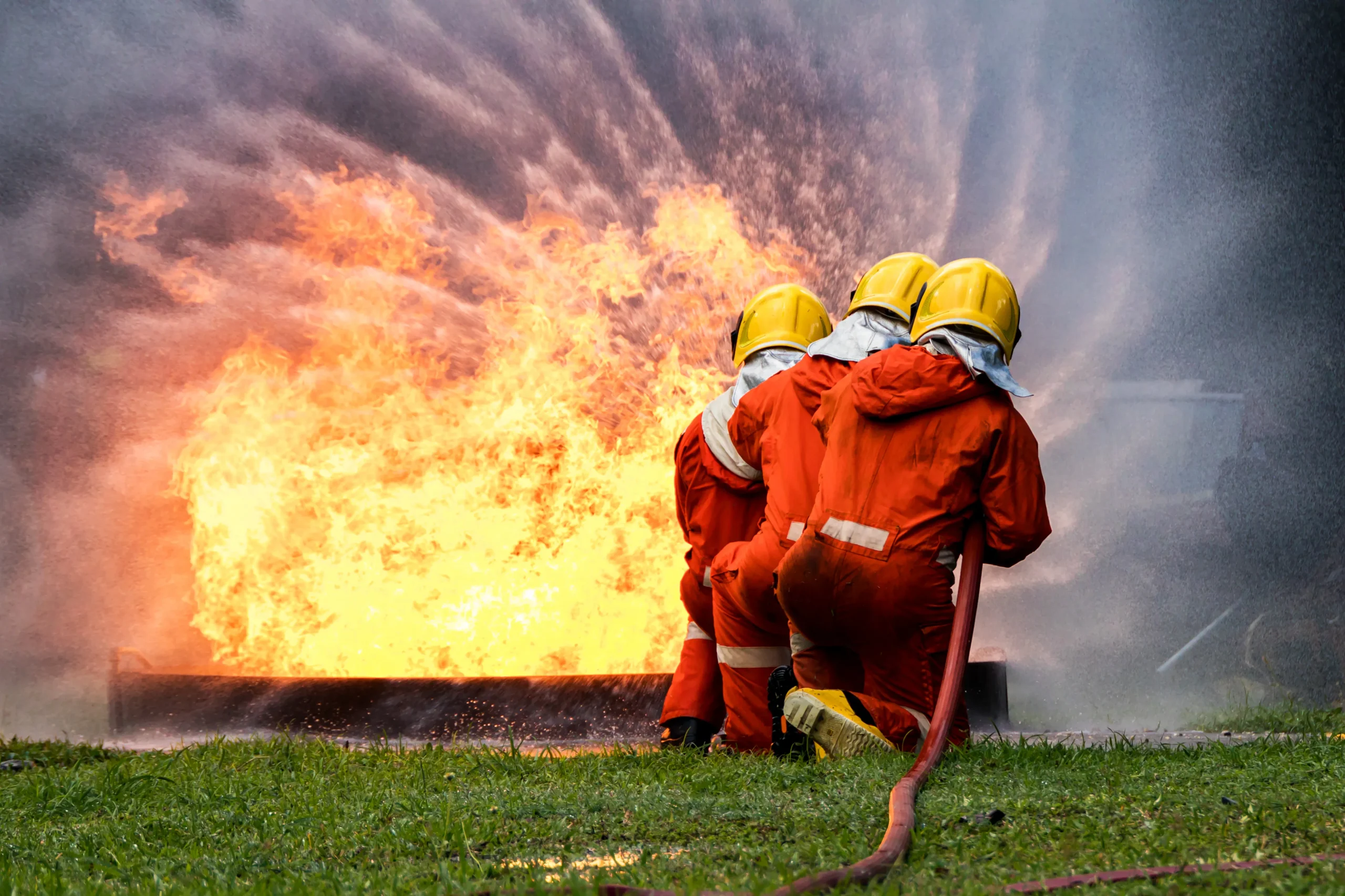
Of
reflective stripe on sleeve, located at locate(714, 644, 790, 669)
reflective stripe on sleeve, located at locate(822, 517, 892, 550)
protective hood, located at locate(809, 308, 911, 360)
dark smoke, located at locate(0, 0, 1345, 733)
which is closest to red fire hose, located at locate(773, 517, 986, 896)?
reflective stripe on sleeve, located at locate(822, 517, 892, 550)

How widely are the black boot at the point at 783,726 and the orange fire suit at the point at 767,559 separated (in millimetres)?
287

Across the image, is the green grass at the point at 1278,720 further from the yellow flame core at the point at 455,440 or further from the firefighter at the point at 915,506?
the yellow flame core at the point at 455,440

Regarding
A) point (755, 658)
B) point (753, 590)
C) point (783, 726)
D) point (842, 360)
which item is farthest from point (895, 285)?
point (783, 726)

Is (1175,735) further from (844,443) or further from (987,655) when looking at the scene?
(844,443)

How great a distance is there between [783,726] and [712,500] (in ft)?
4.10

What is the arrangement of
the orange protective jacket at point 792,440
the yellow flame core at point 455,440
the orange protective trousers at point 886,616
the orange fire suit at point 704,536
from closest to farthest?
the orange protective trousers at point 886,616, the orange protective jacket at point 792,440, the orange fire suit at point 704,536, the yellow flame core at point 455,440

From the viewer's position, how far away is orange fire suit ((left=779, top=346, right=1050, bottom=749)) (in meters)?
3.75

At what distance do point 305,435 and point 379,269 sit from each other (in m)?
1.42

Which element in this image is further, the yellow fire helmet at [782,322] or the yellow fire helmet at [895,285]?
the yellow fire helmet at [782,322]

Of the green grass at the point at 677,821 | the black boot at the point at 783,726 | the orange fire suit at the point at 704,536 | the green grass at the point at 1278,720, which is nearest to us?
the green grass at the point at 677,821

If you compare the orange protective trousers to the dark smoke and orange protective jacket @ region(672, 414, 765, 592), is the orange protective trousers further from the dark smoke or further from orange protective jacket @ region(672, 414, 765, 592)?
the dark smoke

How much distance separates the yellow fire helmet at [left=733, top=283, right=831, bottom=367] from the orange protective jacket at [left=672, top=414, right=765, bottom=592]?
1.39ft

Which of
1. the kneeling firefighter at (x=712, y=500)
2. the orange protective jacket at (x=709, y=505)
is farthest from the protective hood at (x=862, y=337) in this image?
the orange protective jacket at (x=709, y=505)

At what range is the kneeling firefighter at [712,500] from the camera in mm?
4895
